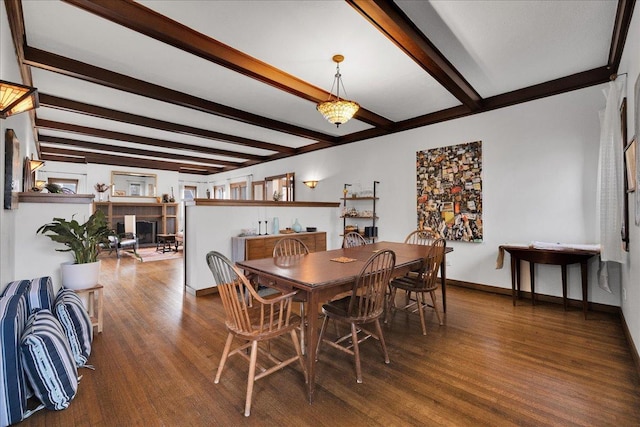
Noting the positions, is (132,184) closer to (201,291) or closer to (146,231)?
(146,231)

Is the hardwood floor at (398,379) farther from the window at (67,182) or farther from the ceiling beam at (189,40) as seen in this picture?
the window at (67,182)

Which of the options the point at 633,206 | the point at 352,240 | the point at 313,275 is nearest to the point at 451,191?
the point at 352,240

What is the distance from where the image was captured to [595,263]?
3406mm

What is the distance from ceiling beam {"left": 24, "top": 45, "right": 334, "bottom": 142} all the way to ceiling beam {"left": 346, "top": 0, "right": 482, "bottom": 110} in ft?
9.16

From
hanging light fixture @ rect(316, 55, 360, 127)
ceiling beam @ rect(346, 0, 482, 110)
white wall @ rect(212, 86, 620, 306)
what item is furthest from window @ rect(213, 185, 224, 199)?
ceiling beam @ rect(346, 0, 482, 110)

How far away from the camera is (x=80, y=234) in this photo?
2.63 meters

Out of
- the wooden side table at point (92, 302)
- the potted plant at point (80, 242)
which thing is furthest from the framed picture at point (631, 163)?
the wooden side table at point (92, 302)

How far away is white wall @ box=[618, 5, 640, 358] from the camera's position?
2.09 m

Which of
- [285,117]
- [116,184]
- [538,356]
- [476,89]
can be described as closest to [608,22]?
[476,89]

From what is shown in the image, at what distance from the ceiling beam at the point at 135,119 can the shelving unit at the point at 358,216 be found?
2324 mm

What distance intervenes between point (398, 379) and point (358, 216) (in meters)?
3.82

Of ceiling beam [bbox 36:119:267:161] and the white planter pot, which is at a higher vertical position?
ceiling beam [bbox 36:119:267:161]

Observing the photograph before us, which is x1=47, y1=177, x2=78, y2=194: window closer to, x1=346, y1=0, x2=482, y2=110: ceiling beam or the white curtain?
x1=346, y1=0, x2=482, y2=110: ceiling beam

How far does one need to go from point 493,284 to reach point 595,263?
1.15 meters
